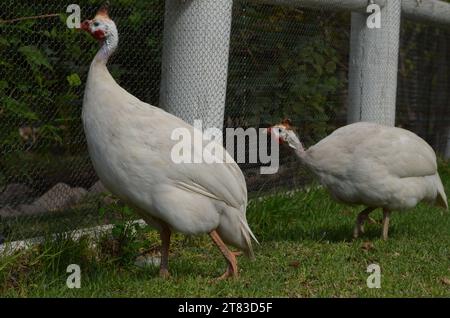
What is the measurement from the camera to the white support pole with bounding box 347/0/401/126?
7723mm

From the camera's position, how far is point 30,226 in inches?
195

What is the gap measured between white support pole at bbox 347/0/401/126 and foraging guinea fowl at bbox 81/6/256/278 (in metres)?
3.47

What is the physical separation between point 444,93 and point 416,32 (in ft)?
3.63

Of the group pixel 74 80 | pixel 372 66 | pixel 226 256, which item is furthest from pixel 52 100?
pixel 372 66

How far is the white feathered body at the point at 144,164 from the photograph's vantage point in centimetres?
427

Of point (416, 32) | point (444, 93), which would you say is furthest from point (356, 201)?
point (444, 93)

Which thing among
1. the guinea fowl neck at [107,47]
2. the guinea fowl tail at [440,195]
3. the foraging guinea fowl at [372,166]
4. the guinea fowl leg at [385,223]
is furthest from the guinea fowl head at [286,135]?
the guinea fowl neck at [107,47]

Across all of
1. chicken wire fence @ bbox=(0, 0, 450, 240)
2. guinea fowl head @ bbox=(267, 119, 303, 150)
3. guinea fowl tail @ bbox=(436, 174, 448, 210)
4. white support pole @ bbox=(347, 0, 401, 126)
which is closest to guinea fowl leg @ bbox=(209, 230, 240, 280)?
chicken wire fence @ bbox=(0, 0, 450, 240)

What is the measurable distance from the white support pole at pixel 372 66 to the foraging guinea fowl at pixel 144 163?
347 centimetres

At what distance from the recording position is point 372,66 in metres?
7.74

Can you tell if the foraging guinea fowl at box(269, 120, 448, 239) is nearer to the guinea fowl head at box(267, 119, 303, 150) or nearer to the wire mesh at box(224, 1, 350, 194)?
Result: the guinea fowl head at box(267, 119, 303, 150)

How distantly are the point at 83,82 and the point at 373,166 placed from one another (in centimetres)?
199

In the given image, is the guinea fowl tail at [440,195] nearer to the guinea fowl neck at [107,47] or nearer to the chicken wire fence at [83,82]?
the chicken wire fence at [83,82]

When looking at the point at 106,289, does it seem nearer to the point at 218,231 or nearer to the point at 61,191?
the point at 218,231
